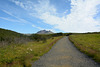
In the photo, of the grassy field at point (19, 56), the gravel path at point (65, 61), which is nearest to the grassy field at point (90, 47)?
the gravel path at point (65, 61)

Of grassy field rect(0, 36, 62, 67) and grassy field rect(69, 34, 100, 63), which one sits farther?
grassy field rect(69, 34, 100, 63)

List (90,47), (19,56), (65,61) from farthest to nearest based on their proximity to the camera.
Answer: (90,47)
(19,56)
(65,61)

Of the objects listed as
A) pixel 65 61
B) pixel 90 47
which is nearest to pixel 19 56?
pixel 65 61

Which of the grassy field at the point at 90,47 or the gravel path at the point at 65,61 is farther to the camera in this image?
the grassy field at the point at 90,47

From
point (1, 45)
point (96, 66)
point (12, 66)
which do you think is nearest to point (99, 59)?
point (96, 66)

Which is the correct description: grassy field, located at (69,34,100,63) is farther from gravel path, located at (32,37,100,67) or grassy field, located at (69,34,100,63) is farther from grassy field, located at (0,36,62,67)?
grassy field, located at (0,36,62,67)

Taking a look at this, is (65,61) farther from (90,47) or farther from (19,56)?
(90,47)

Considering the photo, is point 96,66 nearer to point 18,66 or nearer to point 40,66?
point 40,66

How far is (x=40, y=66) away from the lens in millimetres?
4941

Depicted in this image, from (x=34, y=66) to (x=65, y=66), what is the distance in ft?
7.48

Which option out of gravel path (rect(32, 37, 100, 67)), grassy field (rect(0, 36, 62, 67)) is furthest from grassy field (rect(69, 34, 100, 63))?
grassy field (rect(0, 36, 62, 67))

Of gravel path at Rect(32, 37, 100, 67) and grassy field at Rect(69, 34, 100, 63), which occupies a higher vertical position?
grassy field at Rect(69, 34, 100, 63)

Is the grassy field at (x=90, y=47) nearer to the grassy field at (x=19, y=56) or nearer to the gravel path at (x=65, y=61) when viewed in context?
the gravel path at (x=65, y=61)

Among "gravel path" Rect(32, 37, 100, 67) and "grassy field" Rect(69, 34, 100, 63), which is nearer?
"gravel path" Rect(32, 37, 100, 67)
